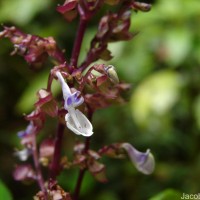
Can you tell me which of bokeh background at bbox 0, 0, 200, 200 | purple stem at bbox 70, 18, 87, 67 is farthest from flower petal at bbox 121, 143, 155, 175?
bokeh background at bbox 0, 0, 200, 200

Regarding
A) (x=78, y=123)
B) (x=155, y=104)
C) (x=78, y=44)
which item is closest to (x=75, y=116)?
(x=78, y=123)

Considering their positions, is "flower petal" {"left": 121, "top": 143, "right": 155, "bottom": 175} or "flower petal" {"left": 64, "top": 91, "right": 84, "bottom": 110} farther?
"flower petal" {"left": 121, "top": 143, "right": 155, "bottom": 175}

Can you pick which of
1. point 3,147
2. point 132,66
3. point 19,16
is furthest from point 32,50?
point 3,147

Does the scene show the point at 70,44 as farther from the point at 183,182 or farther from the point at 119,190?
the point at 183,182

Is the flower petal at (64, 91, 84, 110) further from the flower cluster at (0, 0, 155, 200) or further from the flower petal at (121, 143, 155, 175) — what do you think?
the flower petal at (121, 143, 155, 175)

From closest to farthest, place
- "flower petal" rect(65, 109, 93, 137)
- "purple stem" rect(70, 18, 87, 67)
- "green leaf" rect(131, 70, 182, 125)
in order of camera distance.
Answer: "flower petal" rect(65, 109, 93, 137)
"purple stem" rect(70, 18, 87, 67)
"green leaf" rect(131, 70, 182, 125)

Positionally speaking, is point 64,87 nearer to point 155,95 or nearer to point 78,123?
point 78,123
